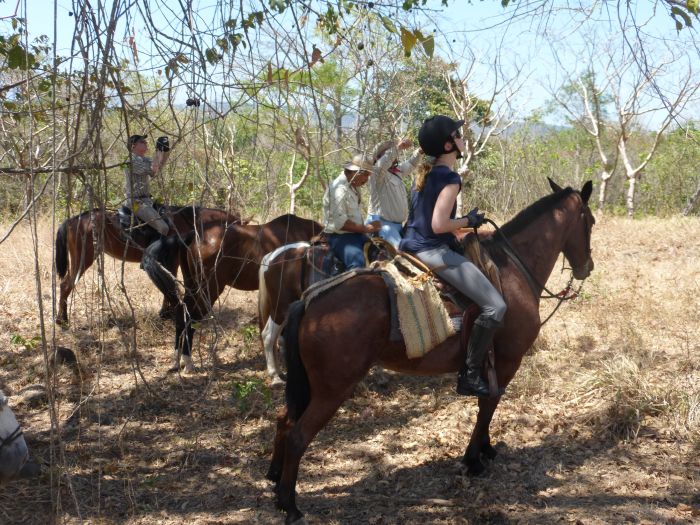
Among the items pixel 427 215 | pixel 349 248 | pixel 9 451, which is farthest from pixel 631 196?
pixel 9 451

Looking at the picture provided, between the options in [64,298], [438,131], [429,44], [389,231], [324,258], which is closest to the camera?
[429,44]

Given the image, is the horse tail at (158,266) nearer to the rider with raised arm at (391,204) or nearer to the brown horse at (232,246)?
the brown horse at (232,246)

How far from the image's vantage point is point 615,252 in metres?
9.91

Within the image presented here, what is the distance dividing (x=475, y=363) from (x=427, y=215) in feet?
3.44

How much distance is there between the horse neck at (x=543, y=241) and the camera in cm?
468

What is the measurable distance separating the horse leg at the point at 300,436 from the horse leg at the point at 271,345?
2.52 meters

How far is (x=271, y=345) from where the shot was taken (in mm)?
6566

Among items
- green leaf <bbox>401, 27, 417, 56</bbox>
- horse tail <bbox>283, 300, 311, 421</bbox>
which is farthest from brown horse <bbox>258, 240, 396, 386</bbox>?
green leaf <bbox>401, 27, 417, 56</bbox>

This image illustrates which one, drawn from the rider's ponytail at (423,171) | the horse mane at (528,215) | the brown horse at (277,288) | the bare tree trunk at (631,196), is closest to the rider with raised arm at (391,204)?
the brown horse at (277,288)

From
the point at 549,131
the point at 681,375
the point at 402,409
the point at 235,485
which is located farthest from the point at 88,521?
the point at 549,131

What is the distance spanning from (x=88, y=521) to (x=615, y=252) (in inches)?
337

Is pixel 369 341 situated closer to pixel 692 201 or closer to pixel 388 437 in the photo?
pixel 388 437

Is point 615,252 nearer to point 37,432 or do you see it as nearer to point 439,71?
point 439,71

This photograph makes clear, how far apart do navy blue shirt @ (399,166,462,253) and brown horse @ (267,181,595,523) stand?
363mm
